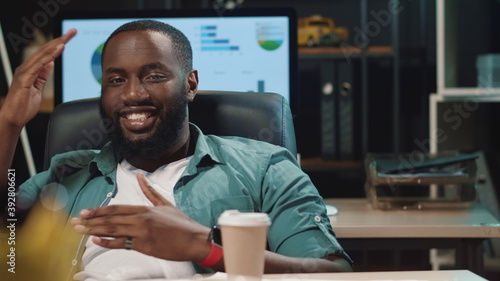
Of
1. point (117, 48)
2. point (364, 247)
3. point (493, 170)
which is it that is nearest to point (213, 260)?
point (117, 48)

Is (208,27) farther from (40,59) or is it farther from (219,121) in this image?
(40,59)

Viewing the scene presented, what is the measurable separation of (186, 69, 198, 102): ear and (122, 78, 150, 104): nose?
12 cm

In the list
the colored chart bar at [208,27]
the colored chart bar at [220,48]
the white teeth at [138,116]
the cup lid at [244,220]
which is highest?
the colored chart bar at [208,27]

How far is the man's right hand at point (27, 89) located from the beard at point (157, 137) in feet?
0.50

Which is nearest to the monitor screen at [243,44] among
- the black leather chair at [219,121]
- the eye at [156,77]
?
the black leather chair at [219,121]

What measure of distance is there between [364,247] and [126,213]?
83 cm

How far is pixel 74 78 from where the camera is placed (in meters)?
1.94

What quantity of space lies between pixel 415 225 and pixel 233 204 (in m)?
0.55

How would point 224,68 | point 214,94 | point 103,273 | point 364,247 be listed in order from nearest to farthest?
1. point 103,273
2. point 214,94
3. point 364,247
4. point 224,68

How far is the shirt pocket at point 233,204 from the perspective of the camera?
1.31m

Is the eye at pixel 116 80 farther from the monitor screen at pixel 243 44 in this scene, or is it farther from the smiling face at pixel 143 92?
the monitor screen at pixel 243 44

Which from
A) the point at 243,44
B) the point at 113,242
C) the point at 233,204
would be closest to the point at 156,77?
the point at 233,204

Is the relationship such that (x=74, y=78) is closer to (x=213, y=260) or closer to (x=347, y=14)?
(x=213, y=260)

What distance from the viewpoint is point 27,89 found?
4.33 feet
